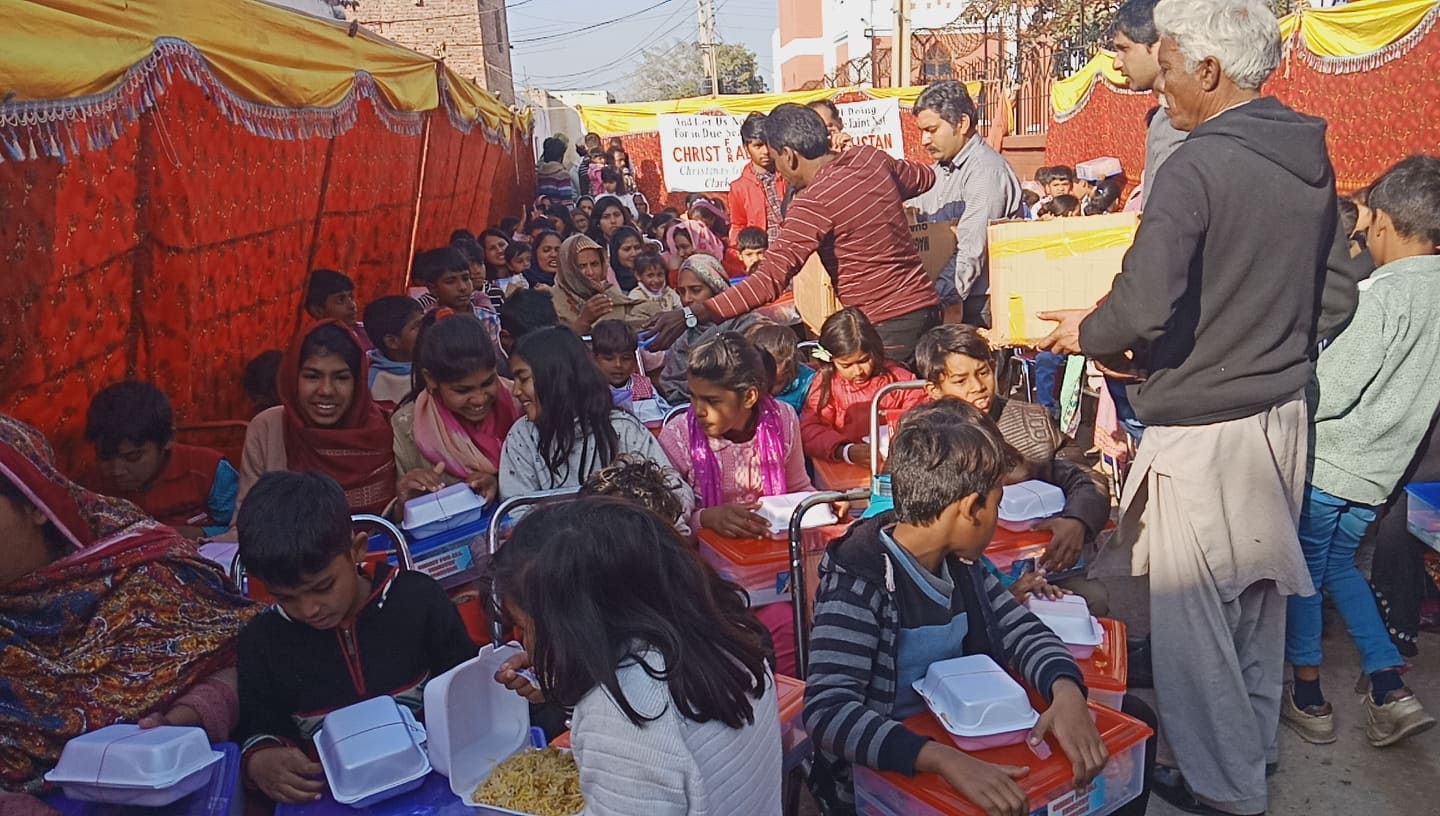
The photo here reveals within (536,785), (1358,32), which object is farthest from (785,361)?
(1358,32)

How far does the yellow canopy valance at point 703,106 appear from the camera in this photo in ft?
56.6

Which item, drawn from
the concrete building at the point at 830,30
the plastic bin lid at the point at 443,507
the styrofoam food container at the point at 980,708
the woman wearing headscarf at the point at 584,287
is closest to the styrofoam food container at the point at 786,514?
the plastic bin lid at the point at 443,507

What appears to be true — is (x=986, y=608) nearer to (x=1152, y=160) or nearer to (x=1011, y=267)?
(x=1011, y=267)

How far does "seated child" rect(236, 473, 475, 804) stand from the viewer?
7.84 ft

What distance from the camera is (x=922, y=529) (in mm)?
2217

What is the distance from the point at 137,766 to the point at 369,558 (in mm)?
1084

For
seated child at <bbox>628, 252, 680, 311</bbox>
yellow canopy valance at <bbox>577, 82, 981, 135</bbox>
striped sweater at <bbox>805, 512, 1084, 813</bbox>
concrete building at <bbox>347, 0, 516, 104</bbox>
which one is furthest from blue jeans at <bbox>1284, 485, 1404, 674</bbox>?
concrete building at <bbox>347, 0, 516, 104</bbox>

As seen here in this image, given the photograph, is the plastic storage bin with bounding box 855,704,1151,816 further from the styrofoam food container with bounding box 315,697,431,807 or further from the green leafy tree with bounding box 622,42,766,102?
the green leafy tree with bounding box 622,42,766,102

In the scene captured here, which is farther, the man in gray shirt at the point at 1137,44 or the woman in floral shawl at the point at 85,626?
the man in gray shirt at the point at 1137,44

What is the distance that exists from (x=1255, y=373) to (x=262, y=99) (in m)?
4.10

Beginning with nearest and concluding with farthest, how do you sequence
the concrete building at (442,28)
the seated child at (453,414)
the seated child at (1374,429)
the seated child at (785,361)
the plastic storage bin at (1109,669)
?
the plastic storage bin at (1109,669) → the seated child at (1374,429) → the seated child at (453,414) → the seated child at (785,361) → the concrete building at (442,28)

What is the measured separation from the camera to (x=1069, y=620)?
2465 mm

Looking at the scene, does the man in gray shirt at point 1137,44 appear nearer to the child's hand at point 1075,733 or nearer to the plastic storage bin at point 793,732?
the child's hand at point 1075,733

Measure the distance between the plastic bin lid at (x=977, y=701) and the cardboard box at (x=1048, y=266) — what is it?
190cm
